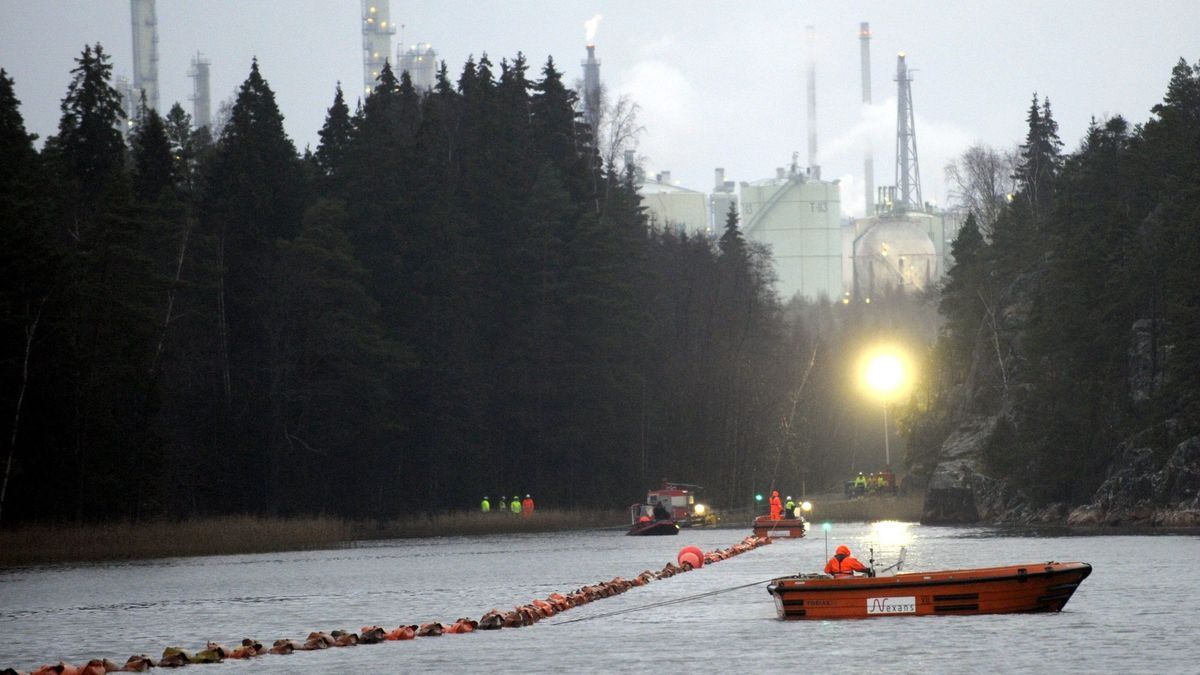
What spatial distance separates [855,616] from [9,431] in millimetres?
48557

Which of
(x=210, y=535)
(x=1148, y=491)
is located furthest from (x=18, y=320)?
(x=1148, y=491)

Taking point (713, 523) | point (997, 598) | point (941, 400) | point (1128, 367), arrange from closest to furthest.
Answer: point (997, 598) < point (1128, 367) < point (713, 523) < point (941, 400)

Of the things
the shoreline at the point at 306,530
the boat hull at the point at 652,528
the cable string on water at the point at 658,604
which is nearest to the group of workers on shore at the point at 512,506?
the shoreline at the point at 306,530

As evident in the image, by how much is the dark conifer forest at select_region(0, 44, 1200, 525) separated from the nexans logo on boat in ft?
152

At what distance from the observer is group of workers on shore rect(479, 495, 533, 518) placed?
116250 mm

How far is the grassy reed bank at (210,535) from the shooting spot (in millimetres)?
79188

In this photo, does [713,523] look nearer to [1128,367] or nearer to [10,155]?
[1128,367]

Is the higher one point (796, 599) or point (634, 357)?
point (634, 357)

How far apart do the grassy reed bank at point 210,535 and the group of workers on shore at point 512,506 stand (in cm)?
201

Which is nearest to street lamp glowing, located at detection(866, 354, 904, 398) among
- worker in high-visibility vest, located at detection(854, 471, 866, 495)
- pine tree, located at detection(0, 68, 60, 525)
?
worker in high-visibility vest, located at detection(854, 471, 866, 495)

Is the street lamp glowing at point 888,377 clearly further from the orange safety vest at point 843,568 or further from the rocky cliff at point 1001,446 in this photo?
the orange safety vest at point 843,568

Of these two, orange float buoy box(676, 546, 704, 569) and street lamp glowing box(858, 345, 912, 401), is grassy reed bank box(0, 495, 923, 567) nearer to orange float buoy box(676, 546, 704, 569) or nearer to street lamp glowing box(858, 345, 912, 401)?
orange float buoy box(676, 546, 704, 569)

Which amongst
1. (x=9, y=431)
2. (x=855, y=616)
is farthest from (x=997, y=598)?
(x=9, y=431)

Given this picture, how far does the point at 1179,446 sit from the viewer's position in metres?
92.4
